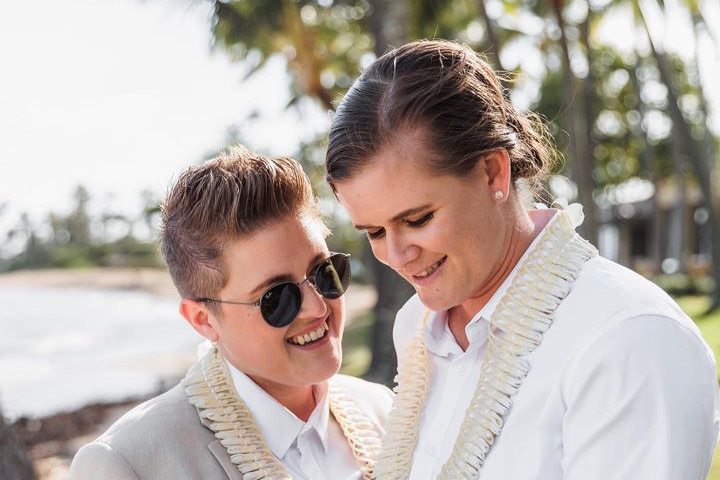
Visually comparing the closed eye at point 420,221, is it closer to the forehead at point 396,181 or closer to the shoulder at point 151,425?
the forehead at point 396,181

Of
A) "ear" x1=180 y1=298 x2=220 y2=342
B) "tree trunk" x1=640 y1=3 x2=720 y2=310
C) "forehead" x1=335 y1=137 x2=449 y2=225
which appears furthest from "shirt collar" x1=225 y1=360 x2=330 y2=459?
"tree trunk" x1=640 y1=3 x2=720 y2=310

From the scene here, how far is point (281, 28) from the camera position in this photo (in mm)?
19562

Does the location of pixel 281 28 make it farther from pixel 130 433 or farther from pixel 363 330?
pixel 130 433

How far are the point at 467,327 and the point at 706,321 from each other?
47.7 feet

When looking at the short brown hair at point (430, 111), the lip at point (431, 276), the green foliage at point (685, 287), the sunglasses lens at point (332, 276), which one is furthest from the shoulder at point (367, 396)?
the green foliage at point (685, 287)

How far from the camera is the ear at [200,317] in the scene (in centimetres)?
286

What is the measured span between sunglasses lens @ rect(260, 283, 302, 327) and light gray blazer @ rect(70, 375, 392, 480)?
1.35 feet

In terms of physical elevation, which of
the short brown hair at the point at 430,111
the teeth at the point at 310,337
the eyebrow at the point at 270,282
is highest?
the short brown hair at the point at 430,111

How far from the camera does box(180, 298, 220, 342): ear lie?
9.37 ft

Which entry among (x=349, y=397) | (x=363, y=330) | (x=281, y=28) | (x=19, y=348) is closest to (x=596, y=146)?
(x=363, y=330)

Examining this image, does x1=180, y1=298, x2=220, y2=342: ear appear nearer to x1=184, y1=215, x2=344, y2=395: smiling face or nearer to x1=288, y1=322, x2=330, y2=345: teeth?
x1=184, y1=215, x2=344, y2=395: smiling face

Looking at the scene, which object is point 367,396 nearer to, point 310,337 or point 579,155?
point 310,337

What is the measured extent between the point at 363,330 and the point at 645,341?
21.1 meters

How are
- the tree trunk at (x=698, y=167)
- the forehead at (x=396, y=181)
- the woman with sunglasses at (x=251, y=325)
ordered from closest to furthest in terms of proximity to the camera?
1. the forehead at (x=396, y=181)
2. the woman with sunglasses at (x=251, y=325)
3. the tree trunk at (x=698, y=167)
